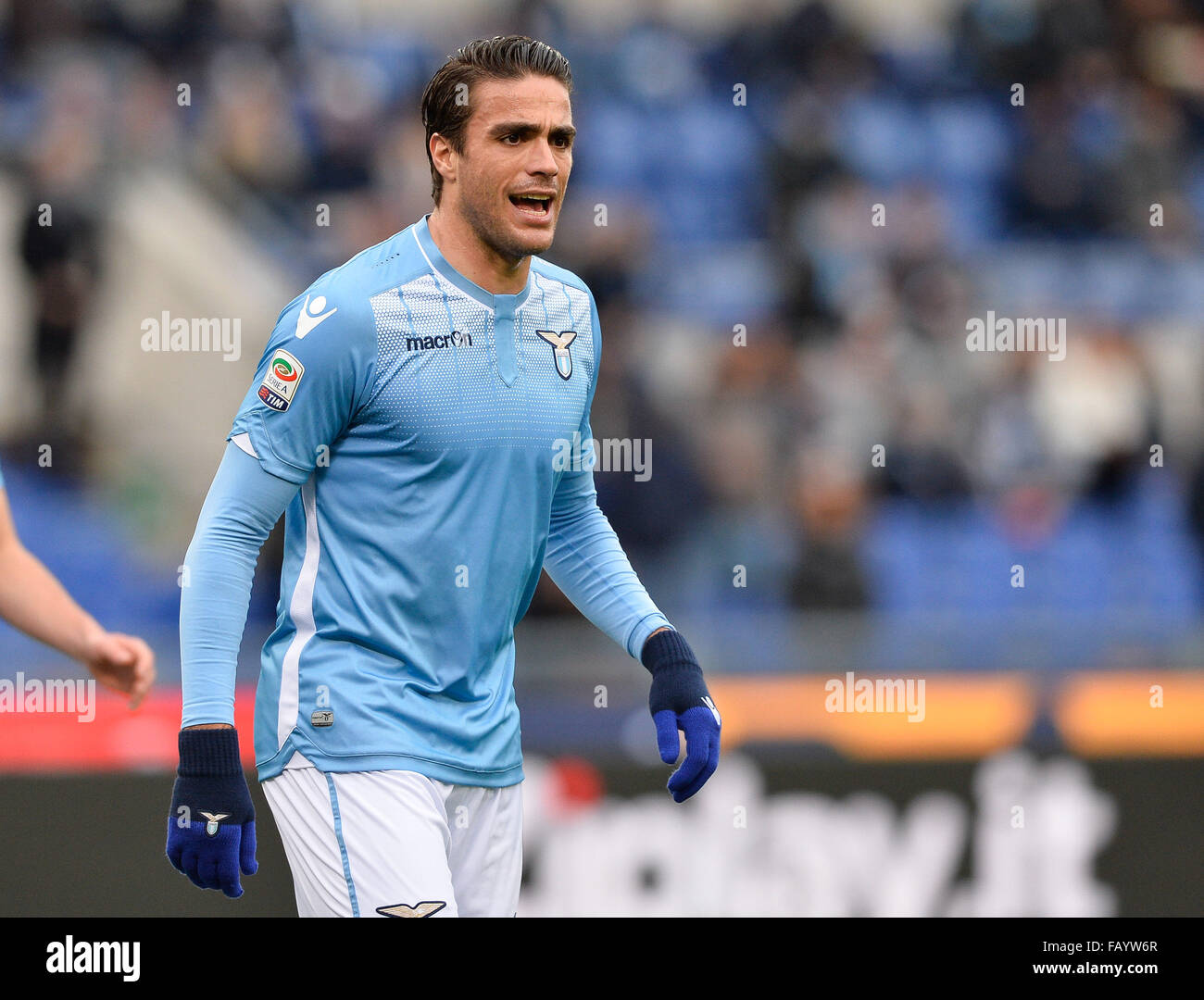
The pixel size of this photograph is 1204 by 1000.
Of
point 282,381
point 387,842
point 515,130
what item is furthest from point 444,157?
point 387,842

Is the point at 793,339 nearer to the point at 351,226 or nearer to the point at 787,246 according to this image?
the point at 787,246

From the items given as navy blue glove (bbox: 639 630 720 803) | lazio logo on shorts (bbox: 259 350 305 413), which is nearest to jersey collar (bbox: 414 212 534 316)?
lazio logo on shorts (bbox: 259 350 305 413)

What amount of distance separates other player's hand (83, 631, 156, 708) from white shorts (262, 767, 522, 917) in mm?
341

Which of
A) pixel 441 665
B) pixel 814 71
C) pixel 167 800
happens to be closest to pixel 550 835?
pixel 167 800

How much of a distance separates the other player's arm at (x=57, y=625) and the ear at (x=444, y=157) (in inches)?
42.9

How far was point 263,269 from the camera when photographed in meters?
8.69

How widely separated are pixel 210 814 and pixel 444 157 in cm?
138

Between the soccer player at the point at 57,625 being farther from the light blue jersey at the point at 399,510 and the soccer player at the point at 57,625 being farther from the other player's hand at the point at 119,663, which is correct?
the light blue jersey at the point at 399,510

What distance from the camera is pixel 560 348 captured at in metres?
3.50

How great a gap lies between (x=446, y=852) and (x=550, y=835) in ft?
9.77

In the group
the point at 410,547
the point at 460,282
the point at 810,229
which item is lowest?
the point at 410,547

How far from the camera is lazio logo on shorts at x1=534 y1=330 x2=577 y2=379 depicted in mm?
3477

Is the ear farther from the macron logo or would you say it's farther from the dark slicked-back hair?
the macron logo

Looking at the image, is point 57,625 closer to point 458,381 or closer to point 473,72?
point 458,381
